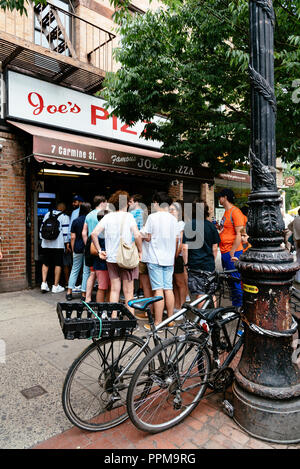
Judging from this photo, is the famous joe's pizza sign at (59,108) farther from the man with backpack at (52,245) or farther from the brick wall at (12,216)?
Result: the man with backpack at (52,245)

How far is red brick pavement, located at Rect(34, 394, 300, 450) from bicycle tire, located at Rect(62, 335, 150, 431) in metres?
0.09

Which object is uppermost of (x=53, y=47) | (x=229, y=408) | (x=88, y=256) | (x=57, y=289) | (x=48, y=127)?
(x=53, y=47)

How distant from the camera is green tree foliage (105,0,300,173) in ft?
18.5

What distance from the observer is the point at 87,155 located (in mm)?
6660

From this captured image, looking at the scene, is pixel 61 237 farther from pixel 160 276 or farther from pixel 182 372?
pixel 182 372

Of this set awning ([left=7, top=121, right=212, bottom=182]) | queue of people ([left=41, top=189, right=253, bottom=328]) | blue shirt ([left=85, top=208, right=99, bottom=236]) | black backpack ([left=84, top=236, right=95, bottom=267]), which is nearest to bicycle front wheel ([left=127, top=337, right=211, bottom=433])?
queue of people ([left=41, top=189, right=253, bottom=328])

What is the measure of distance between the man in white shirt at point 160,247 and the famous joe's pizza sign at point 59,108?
11.8 feet

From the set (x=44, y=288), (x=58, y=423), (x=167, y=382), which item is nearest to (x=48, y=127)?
(x=44, y=288)

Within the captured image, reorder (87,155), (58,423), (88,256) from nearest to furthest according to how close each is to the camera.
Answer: (58,423), (88,256), (87,155)

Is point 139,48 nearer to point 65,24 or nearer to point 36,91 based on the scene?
point 36,91

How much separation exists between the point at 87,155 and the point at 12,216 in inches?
86.0

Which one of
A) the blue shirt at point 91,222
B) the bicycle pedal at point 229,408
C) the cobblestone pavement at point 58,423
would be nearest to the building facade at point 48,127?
the blue shirt at point 91,222

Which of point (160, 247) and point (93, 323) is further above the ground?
point (160, 247)

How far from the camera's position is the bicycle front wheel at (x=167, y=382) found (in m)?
2.42
